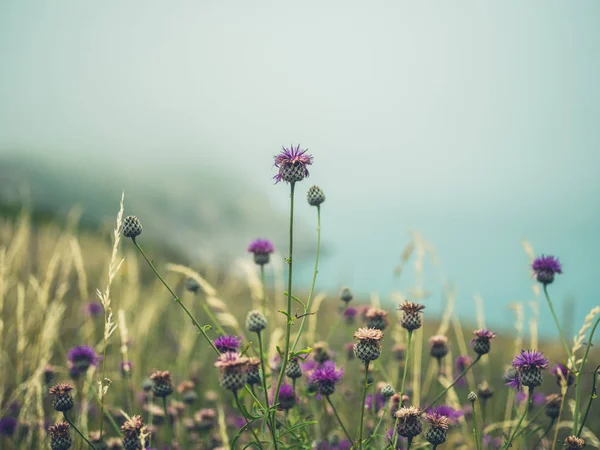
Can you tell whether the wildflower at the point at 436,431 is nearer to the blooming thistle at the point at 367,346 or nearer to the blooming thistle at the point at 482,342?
the blooming thistle at the point at 367,346

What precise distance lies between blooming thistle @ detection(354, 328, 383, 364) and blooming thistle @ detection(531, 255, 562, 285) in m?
1.35

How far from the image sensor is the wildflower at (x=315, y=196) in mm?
2607

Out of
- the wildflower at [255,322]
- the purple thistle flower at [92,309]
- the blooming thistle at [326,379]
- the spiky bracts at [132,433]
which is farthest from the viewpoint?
the purple thistle flower at [92,309]

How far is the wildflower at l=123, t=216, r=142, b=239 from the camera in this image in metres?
2.21

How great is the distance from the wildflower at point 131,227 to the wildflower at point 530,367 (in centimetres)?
197

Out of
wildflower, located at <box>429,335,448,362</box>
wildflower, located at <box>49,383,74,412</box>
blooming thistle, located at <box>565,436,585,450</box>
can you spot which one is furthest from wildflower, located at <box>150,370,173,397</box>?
blooming thistle, located at <box>565,436,585,450</box>

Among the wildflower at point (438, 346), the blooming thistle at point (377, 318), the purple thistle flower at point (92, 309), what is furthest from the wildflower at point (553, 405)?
the purple thistle flower at point (92, 309)

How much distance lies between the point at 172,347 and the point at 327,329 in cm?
356

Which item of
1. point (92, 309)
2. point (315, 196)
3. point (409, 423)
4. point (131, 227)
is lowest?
point (92, 309)

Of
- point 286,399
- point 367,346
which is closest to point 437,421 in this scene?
point 367,346

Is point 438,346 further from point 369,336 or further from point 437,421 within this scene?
point 369,336

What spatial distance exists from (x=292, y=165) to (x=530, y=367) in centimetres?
152

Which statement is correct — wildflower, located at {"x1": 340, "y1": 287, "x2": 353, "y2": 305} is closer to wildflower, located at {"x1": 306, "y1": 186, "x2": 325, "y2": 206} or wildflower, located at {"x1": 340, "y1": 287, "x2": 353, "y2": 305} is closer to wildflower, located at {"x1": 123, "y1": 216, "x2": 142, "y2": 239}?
wildflower, located at {"x1": 306, "y1": 186, "x2": 325, "y2": 206}

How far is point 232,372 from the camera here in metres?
1.86
